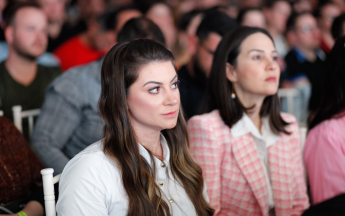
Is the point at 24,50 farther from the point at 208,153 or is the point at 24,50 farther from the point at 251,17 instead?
the point at 251,17

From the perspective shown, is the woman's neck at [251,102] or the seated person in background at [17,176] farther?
the woman's neck at [251,102]

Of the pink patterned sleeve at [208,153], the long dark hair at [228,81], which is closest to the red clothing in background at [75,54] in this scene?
the long dark hair at [228,81]

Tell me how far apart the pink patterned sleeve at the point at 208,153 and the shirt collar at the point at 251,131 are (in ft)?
0.34

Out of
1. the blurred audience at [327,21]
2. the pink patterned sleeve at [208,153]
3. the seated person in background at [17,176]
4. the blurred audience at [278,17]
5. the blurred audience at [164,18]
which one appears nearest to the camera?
the seated person in background at [17,176]

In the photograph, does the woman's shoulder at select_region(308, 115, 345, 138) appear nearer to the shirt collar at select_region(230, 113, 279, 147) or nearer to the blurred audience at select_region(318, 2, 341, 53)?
the shirt collar at select_region(230, 113, 279, 147)

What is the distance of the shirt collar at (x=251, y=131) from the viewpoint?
1.62 metres

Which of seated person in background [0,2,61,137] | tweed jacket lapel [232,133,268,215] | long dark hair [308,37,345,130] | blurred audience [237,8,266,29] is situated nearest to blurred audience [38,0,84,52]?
seated person in background [0,2,61,137]

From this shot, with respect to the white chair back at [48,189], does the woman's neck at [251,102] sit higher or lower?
higher

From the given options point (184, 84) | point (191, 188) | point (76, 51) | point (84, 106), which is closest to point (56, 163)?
point (84, 106)

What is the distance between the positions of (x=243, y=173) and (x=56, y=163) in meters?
0.84

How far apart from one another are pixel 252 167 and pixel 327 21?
297cm

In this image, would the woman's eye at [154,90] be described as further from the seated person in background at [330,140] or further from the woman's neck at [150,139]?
the seated person in background at [330,140]

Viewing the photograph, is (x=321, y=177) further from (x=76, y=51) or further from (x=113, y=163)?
(x=76, y=51)

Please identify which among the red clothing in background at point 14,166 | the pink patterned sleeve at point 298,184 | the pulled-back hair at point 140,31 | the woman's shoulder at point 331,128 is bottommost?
the pink patterned sleeve at point 298,184
